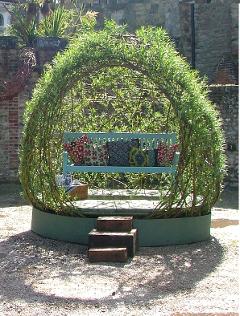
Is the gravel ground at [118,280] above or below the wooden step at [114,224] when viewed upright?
below

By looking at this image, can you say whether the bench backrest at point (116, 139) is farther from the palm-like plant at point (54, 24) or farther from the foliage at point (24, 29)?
the palm-like plant at point (54, 24)

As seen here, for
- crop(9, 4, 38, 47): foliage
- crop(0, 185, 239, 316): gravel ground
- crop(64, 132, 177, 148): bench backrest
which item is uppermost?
crop(9, 4, 38, 47): foliage

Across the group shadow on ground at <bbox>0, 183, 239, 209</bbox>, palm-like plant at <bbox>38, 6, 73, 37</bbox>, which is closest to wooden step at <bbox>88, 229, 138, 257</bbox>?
shadow on ground at <bbox>0, 183, 239, 209</bbox>

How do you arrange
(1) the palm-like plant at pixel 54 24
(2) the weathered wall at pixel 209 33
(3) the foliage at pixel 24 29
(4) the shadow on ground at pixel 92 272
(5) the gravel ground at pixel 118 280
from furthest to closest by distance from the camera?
(2) the weathered wall at pixel 209 33 → (1) the palm-like plant at pixel 54 24 → (3) the foliage at pixel 24 29 → (4) the shadow on ground at pixel 92 272 → (5) the gravel ground at pixel 118 280

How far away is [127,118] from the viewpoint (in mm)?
9336

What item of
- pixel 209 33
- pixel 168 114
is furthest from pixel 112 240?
pixel 209 33

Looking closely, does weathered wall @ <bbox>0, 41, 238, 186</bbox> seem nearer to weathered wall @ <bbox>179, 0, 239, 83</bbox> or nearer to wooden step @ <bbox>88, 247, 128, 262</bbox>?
weathered wall @ <bbox>179, 0, 239, 83</bbox>

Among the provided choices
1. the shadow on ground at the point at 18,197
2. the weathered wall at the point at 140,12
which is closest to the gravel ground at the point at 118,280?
the shadow on ground at the point at 18,197

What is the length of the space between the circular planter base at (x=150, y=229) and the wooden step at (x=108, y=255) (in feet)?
2.52

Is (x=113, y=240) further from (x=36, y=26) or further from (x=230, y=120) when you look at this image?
(x=36, y=26)

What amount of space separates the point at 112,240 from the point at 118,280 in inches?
36.6

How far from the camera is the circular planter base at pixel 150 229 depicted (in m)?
7.06

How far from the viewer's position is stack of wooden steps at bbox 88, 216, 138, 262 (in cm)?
632

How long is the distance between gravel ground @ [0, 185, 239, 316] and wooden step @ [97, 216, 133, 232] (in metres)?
0.33
